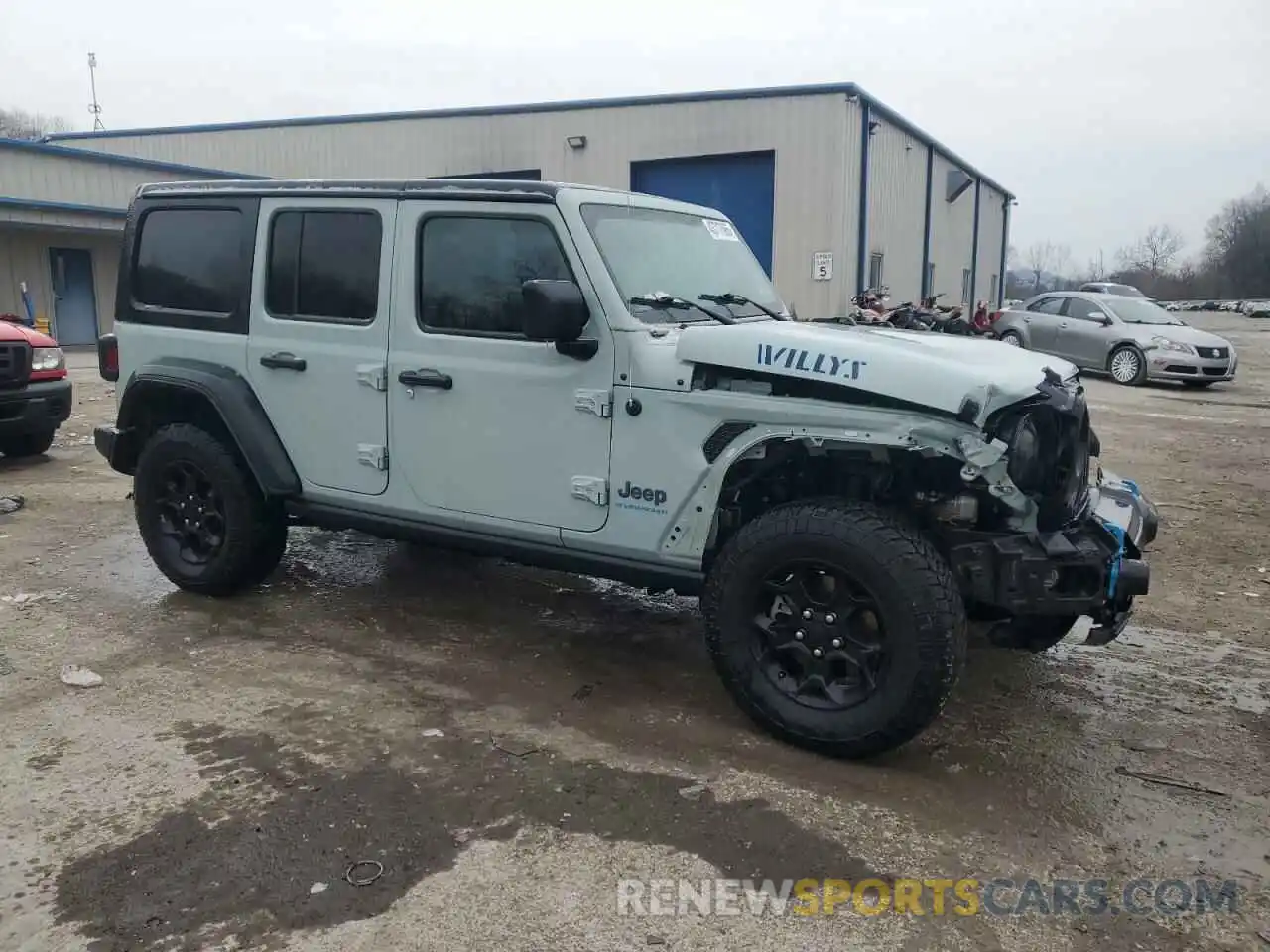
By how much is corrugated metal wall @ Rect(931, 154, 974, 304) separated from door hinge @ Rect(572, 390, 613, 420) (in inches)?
858

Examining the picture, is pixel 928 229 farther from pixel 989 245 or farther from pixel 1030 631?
pixel 1030 631

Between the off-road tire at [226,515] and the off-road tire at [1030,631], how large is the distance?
3386mm

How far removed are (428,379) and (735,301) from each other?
1387mm

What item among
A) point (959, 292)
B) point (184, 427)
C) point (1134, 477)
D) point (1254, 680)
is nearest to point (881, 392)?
point (1254, 680)

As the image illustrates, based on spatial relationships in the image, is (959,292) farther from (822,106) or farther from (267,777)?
(267,777)

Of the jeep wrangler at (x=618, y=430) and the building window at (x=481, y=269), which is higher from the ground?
the building window at (x=481, y=269)

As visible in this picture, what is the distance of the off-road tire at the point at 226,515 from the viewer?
15.7 feet

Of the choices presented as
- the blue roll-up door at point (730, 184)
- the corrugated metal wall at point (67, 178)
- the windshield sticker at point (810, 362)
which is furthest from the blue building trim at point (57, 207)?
the windshield sticker at point (810, 362)

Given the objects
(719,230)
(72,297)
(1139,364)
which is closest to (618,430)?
(719,230)

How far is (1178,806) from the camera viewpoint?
10.5 ft

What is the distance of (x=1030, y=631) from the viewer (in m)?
3.62

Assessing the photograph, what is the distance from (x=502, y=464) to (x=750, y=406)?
45.3 inches

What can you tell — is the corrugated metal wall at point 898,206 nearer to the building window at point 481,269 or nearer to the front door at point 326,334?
the front door at point 326,334

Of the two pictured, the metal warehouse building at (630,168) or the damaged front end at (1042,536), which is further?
the metal warehouse building at (630,168)
